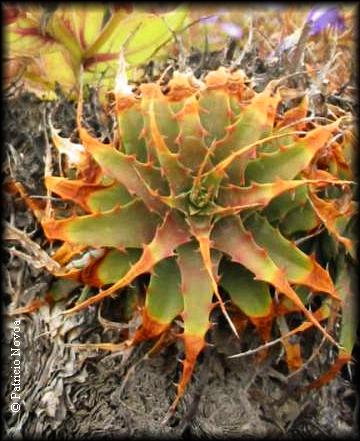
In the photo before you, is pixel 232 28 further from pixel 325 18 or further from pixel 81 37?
pixel 81 37

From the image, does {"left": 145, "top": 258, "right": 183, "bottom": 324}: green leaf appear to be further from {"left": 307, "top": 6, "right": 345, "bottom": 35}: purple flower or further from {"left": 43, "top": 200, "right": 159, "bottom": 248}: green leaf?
{"left": 307, "top": 6, "right": 345, "bottom": 35}: purple flower

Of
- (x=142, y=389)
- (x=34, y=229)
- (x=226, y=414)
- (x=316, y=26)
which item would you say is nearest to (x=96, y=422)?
(x=142, y=389)

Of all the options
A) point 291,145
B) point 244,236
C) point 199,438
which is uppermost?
point 291,145

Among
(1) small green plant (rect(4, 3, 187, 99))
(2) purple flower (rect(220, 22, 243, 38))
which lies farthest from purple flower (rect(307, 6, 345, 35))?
(1) small green plant (rect(4, 3, 187, 99))

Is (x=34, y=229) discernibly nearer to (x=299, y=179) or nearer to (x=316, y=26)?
(x=299, y=179)

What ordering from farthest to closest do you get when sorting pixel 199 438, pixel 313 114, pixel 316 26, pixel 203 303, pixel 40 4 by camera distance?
pixel 316 26, pixel 40 4, pixel 313 114, pixel 199 438, pixel 203 303

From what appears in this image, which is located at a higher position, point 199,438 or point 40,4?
point 40,4
